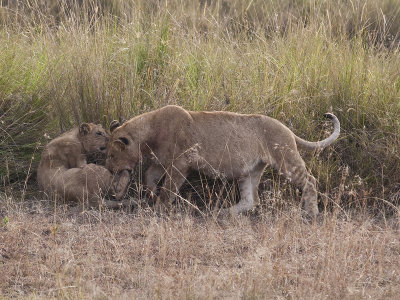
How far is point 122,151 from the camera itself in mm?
6438

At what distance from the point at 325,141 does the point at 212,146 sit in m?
0.99

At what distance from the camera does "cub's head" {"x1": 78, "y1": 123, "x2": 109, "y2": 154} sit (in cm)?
687

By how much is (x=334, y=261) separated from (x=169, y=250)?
119cm

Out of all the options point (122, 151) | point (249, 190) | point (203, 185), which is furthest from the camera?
point (203, 185)

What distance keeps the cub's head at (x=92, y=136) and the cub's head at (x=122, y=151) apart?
0.39 m

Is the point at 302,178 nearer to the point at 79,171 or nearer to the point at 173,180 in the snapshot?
the point at 173,180

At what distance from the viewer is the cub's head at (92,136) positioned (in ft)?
22.5

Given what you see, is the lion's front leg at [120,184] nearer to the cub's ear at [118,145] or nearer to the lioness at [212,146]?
the lioness at [212,146]

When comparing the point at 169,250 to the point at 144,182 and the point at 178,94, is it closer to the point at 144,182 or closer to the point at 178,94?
Answer: the point at 144,182

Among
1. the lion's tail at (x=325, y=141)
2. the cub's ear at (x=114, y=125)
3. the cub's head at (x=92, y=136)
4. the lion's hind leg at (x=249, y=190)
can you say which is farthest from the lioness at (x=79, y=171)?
the lion's tail at (x=325, y=141)

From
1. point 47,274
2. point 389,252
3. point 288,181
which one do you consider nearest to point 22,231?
point 47,274

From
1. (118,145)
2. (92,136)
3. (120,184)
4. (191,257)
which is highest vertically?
(118,145)

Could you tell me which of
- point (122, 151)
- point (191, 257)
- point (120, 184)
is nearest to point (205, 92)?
point (122, 151)

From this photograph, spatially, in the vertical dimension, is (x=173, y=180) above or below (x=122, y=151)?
below
